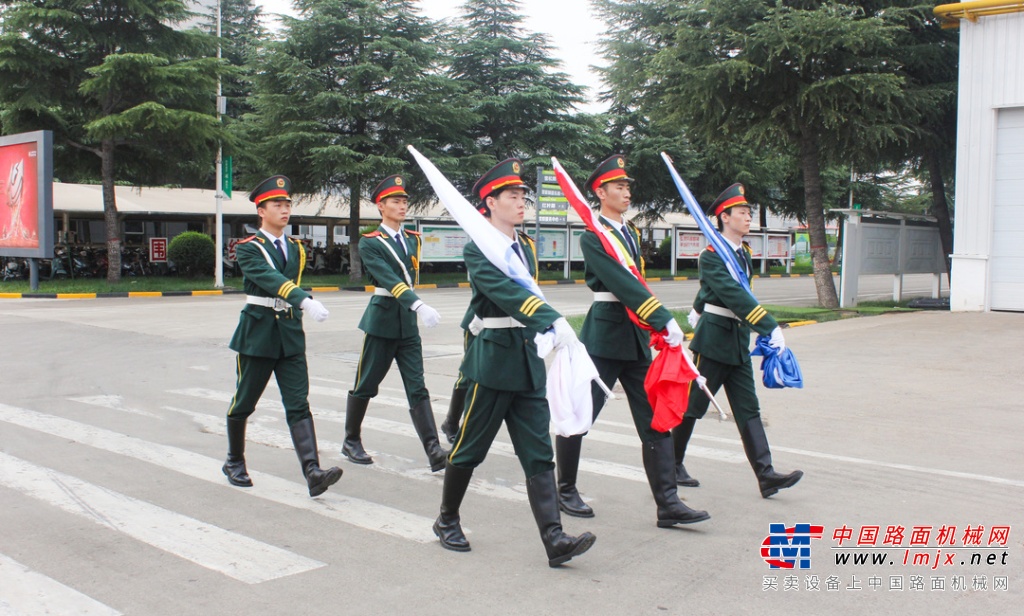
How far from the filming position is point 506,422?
14.9ft

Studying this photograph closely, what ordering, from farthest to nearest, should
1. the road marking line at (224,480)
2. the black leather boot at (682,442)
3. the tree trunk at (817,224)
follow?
the tree trunk at (817,224)
the black leather boot at (682,442)
the road marking line at (224,480)

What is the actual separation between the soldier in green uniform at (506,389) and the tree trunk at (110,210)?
24167mm

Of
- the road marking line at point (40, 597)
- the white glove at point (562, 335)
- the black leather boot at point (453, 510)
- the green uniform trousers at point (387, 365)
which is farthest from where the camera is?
the green uniform trousers at point (387, 365)

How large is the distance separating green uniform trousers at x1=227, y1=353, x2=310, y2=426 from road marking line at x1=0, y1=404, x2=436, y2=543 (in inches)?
18.6

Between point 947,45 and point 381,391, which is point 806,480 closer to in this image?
point 381,391

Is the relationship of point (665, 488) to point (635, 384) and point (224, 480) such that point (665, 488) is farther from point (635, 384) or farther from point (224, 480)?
point (224, 480)

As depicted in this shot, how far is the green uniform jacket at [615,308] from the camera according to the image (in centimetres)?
492

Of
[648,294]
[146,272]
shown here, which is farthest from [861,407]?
[146,272]

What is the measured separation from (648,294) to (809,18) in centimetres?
1331

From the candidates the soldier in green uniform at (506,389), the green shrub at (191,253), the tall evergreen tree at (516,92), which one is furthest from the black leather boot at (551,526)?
the tall evergreen tree at (516,92)

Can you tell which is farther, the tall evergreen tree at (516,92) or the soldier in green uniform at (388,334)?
the tall evergreen tree at (516,92)

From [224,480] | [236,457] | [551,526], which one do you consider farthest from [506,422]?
[224,480]

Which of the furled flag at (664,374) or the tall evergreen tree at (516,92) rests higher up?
the tall evergreen tree at (516,92)

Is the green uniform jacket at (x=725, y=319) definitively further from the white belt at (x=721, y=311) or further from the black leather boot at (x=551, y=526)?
the black leather boot at (x=551, y=526)
